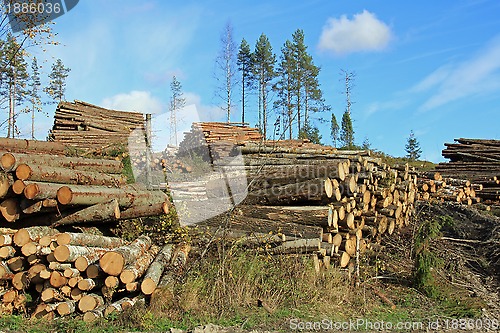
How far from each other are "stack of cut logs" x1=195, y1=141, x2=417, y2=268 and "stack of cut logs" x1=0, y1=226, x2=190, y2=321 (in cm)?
143

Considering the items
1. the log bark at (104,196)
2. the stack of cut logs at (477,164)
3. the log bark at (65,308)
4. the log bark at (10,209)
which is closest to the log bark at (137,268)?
the log bark at (65,308)

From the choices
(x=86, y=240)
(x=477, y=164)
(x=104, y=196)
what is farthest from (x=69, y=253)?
(x=477, y=164)

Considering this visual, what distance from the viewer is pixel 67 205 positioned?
695cm

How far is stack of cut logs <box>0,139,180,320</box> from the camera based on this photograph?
607cm

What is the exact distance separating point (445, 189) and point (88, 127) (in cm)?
1207

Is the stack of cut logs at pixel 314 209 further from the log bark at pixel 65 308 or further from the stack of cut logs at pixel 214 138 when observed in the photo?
the stack of cut logs at pixel 214 138

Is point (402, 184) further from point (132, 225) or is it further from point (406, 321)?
point (132, 225)

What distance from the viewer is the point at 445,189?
15109 millimetres

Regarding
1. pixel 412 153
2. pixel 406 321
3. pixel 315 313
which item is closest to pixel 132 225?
pixel 315 313

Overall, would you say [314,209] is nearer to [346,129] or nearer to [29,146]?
[29,146]

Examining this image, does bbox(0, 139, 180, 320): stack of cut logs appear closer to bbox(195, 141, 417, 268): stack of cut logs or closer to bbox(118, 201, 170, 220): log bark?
bbox(118, 201, 170, 220): log bark

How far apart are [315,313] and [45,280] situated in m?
3.60

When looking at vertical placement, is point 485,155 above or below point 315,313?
above

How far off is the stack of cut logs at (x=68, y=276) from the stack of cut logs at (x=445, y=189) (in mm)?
10090
